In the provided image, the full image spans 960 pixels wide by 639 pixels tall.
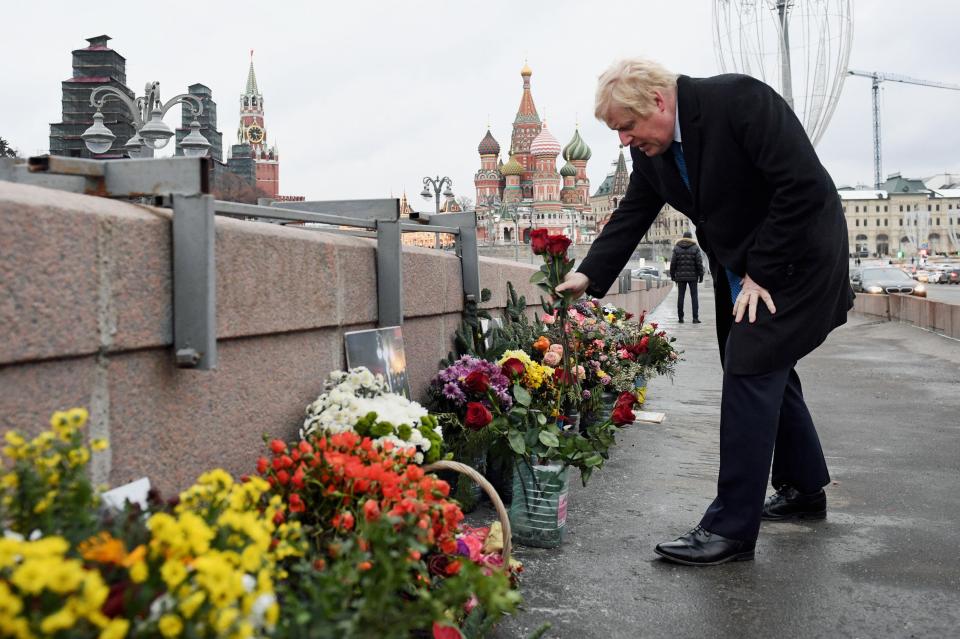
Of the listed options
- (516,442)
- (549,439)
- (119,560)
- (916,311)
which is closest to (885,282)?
(916,311)

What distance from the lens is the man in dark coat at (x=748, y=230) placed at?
3.71 meters

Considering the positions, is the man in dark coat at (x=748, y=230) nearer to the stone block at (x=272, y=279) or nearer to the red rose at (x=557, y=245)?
the red rose at (x=557, y=245)

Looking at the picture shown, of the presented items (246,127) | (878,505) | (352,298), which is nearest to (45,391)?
(352,298)

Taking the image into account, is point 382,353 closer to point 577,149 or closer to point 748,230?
point 748,230

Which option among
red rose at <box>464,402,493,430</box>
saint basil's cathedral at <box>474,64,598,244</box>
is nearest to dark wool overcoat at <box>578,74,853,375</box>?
red rose at <box>464,402,493,430</box>

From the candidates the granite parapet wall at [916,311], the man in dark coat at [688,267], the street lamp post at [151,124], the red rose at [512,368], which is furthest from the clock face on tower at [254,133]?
the red rose at [512,368]

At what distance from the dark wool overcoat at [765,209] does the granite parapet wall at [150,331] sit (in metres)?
1.53

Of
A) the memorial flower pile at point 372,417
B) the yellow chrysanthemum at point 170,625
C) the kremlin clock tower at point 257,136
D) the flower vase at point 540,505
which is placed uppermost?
the kremlin clock tower at point 257,136

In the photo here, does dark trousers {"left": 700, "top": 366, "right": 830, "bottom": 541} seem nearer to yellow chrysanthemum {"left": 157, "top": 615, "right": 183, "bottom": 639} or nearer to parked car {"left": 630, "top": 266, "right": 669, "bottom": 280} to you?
yellow chrysanthemum {"left": 157, "top": 615, "right": 183, "bottom": 639}

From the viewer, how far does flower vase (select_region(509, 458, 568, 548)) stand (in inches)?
155

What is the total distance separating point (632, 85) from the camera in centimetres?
375

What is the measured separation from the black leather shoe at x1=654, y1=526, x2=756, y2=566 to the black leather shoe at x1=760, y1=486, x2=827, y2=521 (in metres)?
0.72

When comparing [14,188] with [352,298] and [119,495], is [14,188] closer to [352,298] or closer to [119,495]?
[119,495]

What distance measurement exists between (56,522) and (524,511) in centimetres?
253
